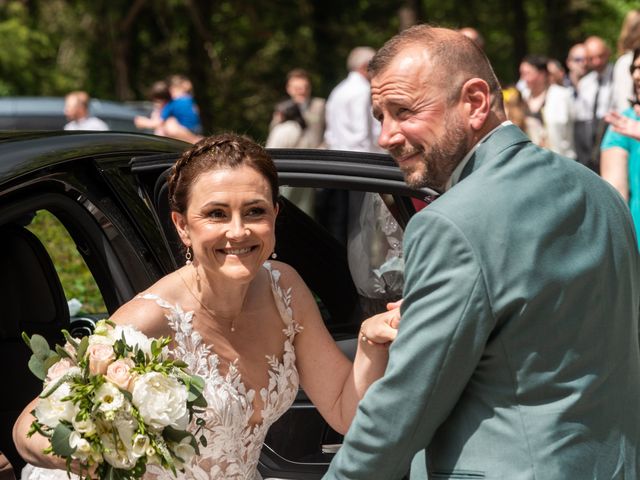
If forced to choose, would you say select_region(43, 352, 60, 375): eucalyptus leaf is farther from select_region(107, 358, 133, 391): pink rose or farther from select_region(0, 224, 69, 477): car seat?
select_region(0, 224, 69, 477): car seat

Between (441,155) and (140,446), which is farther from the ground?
(441,155)

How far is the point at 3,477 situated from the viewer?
335cm

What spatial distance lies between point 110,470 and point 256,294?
3.11 ft

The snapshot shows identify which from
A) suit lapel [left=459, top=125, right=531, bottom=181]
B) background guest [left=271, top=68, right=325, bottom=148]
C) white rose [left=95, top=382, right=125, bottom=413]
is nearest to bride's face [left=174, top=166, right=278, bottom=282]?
white rose [left=95, top=382, right=125, bottom=413]

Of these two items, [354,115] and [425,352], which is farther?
[354,115]

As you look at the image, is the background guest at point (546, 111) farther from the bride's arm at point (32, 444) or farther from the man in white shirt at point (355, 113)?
the bride's arm at point (32, 444)

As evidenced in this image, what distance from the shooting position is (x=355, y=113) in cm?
1115

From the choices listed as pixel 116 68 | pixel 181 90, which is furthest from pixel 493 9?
pixel 181 90

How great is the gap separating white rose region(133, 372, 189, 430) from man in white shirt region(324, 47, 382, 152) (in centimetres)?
830

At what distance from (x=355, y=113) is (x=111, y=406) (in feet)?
28.6

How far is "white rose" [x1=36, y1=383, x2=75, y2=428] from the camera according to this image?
2656 mm

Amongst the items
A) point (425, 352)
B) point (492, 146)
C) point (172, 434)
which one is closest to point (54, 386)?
point (172, 434)

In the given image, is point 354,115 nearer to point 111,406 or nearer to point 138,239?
point 138,239

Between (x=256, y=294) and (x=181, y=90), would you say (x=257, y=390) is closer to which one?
(x=256, y=294)
